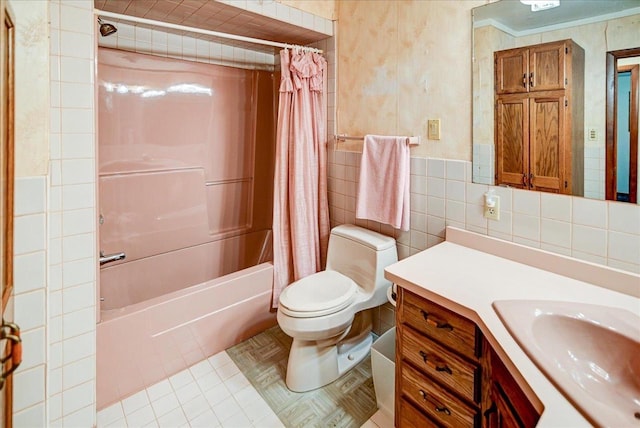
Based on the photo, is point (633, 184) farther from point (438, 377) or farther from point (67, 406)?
point (67, 406)

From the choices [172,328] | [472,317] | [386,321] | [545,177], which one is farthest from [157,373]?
[545,177]

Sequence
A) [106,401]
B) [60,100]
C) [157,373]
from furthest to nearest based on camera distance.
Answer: [157,373] < [106,401] < [60,100]

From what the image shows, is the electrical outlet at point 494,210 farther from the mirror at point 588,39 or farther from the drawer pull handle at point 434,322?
the drawer pull handle at point 434,322

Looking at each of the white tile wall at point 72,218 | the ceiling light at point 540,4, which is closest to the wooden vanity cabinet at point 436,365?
the ceiling light at point 540,4

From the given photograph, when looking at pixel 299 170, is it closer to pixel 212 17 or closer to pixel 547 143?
pixel 212 17

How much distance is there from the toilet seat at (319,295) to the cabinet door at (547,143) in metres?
0.98

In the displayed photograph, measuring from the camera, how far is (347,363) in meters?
1.97

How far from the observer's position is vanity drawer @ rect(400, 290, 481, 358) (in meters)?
1.11

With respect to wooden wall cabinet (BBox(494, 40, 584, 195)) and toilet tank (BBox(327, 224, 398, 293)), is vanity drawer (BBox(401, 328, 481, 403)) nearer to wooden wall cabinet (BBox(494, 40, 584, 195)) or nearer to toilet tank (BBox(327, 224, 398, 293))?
toilet tank (BBox(327, 224, 398, 293))

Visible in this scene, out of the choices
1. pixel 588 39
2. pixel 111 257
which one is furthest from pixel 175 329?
pixel 588 39

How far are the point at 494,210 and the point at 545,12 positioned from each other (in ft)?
2.60

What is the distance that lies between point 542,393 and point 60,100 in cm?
182

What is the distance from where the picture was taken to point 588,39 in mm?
1261

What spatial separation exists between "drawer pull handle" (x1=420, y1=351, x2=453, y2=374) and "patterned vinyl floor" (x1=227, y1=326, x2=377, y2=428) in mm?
569
